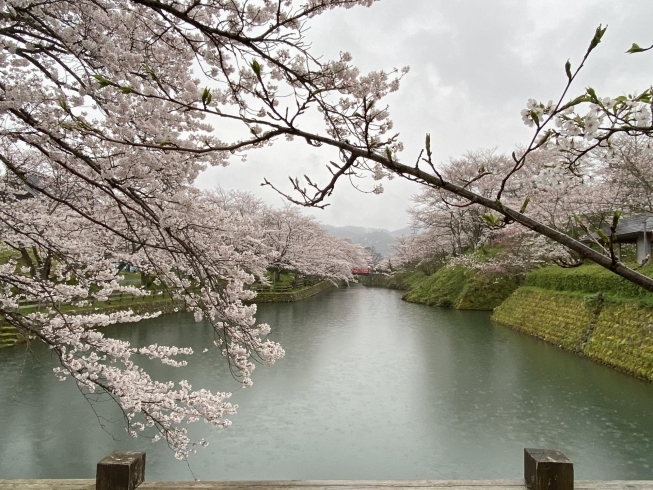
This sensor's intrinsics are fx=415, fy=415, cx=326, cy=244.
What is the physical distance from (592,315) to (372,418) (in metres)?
6.01

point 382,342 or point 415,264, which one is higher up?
point 415,264

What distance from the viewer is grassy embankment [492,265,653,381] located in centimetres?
698

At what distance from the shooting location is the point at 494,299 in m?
15.2

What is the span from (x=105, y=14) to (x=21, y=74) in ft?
3.84

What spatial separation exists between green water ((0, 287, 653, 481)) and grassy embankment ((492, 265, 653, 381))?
0.41 meters

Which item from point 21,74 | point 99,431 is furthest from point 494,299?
point 21,74

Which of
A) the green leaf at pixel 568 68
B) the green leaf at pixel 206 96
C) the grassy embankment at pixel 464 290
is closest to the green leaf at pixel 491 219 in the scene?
the green leaf at pixel 568 68

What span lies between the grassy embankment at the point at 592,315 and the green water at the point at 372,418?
1.33 feet

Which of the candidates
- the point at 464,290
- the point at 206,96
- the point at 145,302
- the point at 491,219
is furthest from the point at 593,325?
the point at 145,302

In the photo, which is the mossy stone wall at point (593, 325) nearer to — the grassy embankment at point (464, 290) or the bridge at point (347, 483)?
the grassy embankment at point (464, 290)

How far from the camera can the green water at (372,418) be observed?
403 cm

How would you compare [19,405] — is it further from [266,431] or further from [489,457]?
[489,457]

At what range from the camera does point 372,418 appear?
205 inches

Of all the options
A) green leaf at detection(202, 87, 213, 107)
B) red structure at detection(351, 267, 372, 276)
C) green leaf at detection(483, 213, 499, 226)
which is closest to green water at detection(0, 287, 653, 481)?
green leaf at detection(483, 213, 499, 226)
